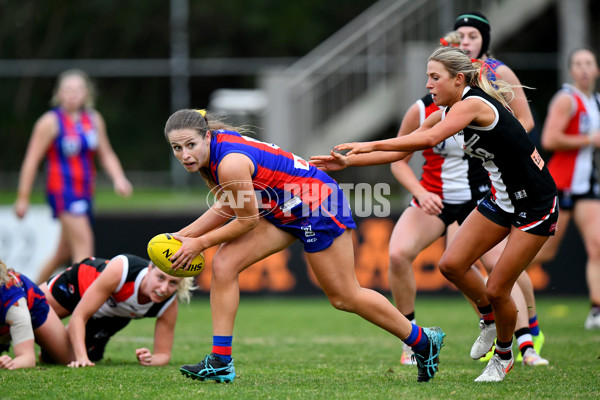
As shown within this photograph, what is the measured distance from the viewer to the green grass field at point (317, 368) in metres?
4.61

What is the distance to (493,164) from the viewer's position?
4.98 meters

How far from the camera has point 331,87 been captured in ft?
43.6

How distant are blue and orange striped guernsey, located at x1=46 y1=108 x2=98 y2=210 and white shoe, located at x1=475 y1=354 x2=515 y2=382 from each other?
5.01 meters

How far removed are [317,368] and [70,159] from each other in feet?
14.0

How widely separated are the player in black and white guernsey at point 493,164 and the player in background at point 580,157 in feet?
10.1

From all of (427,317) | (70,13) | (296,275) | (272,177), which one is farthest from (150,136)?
(272,177)

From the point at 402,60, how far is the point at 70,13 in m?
7.92

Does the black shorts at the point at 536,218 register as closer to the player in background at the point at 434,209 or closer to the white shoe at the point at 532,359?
the player in background at the point at 434,209

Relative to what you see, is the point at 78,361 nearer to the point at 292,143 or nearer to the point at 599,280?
the point at 599,280

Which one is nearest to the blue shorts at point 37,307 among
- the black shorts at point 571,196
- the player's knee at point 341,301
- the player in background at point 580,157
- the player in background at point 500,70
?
the player's knee at point 341,301

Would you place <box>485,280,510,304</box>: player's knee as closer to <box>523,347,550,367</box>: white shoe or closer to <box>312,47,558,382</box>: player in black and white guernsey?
<box>312,47,558,382</box>: player in black and white guernsey

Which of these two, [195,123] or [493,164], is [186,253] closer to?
[195,123]

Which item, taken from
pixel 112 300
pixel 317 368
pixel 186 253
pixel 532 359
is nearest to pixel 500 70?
pixel 532 359

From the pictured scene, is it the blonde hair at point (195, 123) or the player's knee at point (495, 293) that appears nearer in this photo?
the blonde hair at point (195, 123)
